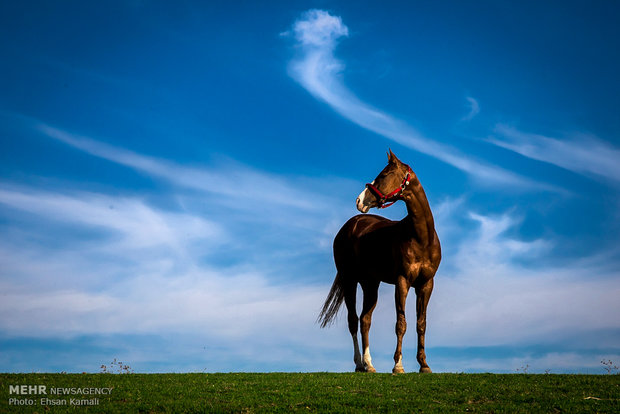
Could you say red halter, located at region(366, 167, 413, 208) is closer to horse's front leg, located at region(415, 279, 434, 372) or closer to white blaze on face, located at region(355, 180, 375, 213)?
white blaze on face, located at region(355, 180, 375, 213)

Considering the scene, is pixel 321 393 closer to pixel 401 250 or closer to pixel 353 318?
pixel 401 250

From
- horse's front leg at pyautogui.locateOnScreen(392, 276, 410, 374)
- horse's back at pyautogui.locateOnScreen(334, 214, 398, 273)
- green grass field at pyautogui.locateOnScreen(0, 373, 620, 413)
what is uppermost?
horse's back at pyautogui.locateOnScreen(334, 214, 398, 273)

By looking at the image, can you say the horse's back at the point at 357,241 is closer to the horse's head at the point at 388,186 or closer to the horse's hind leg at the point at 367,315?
the horse's hind leg at the point at 367,315

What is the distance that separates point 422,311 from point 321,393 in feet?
13.3

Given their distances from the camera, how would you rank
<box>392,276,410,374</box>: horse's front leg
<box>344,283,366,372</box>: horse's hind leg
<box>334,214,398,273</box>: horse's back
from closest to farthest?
<box>392,276,410,374</box>: horse's front leg < <box>344,283,366,372</box>: horse's hind leg < <box>334,214,398,273</box>: horse's back

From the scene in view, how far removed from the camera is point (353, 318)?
52.0ft

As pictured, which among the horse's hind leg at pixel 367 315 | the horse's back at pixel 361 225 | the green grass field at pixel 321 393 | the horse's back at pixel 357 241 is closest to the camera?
the green grass field at pixel 321 393

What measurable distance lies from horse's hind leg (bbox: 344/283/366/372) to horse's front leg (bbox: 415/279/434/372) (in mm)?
1842

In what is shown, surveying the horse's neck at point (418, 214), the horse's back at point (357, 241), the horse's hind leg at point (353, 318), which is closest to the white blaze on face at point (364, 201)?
the horse's neck at point (418, 214)

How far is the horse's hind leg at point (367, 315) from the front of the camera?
14.8 meters

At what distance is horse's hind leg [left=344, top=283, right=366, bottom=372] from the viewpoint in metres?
15.1

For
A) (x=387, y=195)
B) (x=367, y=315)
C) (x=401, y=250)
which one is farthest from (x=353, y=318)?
(x=387, y=195)

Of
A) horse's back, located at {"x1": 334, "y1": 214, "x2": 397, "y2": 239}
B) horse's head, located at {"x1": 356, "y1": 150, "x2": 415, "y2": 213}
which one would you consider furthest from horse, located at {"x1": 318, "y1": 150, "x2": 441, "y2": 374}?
horse's back, located at {"x1": 334, "y1": 214, "x2": 397, "y2": 239}

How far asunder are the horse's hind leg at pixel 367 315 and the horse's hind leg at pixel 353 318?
28 cm
